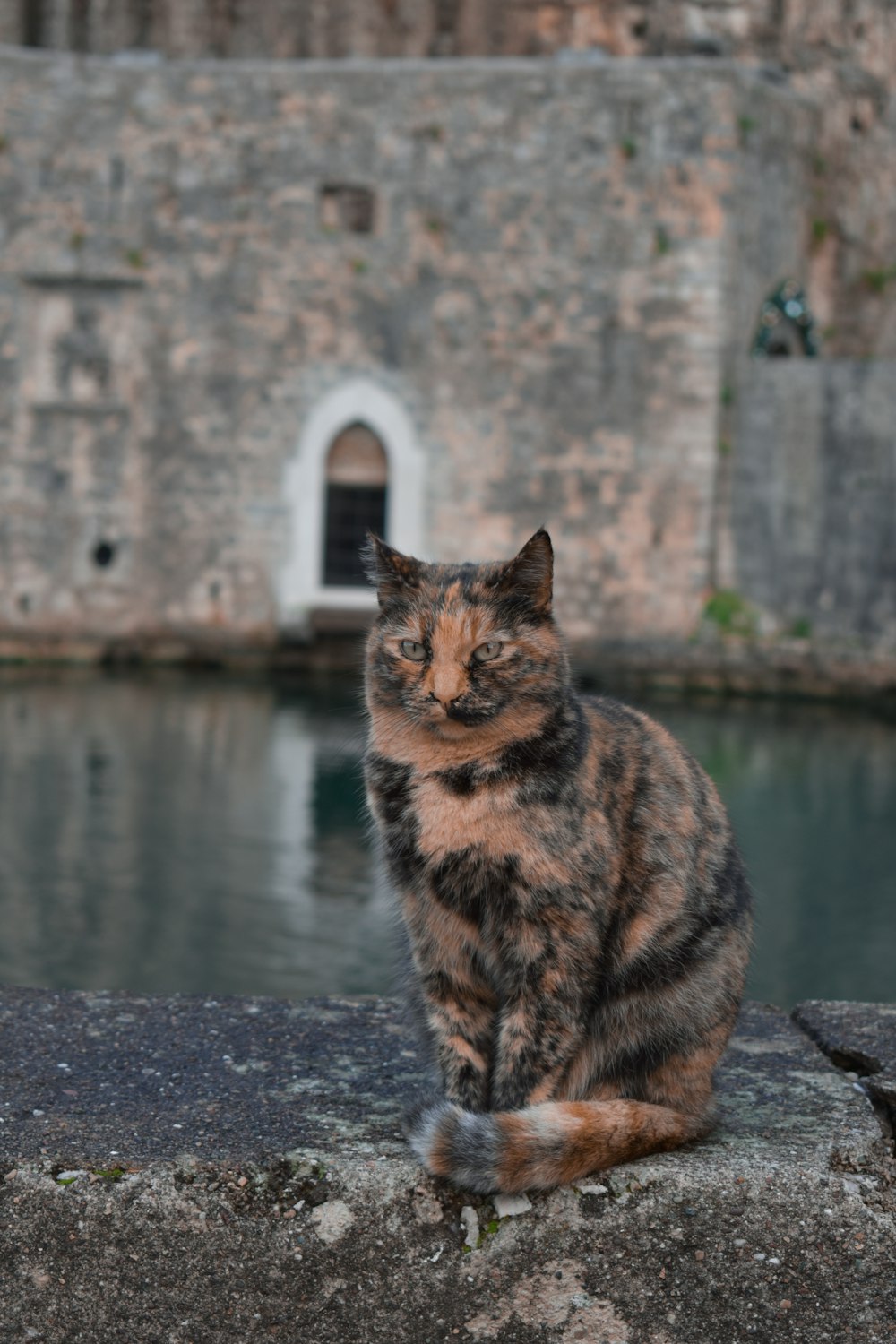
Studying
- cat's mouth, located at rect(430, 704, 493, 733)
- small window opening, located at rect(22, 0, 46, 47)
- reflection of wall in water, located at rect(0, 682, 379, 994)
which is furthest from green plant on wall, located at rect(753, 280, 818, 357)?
cat's mouth, located at rect(430, 704, 493, 733)

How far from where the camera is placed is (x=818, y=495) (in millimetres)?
15875

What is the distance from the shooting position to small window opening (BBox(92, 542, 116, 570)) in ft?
55.2

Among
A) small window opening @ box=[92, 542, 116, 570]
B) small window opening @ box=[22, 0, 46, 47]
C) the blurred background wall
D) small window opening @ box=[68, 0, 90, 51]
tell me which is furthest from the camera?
small window opening @ box=[22, 0, 46, 47]

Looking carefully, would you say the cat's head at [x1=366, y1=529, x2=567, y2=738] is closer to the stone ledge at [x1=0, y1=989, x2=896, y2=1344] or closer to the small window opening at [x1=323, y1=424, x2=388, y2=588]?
the stone ledge at [x1=0, y1=989, x2=896, y2=1344]

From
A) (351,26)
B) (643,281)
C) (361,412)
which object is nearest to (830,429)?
(643,281)

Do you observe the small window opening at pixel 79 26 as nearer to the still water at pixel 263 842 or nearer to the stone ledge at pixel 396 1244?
the still water at pixel 263 842

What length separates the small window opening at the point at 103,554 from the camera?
16.8 meters

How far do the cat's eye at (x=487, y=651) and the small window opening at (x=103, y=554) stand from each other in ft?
49.1

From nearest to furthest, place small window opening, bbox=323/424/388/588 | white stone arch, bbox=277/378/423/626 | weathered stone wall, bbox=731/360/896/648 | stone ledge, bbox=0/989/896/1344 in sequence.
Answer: stone ledge, bbox=0/989/896/1344 < weathered stone wall, bbox=731/360/896/648 < white stone arch, bbox=277/378/423/626 < small window opening, bbox=323/424/388/588

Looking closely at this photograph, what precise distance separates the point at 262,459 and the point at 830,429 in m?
5.46

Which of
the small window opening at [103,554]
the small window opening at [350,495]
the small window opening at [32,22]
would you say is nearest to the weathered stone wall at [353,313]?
the small window opening at [103,554]

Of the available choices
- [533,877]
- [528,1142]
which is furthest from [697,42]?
[528,1142]

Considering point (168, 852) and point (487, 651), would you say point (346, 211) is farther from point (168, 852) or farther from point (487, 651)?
point (487, 651)

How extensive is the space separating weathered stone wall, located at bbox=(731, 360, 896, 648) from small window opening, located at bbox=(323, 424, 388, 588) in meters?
3.50
